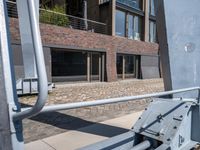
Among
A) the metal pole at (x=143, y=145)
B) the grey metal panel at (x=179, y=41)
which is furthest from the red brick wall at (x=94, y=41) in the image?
the metal pole at (x=143, y=145)

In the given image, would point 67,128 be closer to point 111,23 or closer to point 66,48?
point 66,48

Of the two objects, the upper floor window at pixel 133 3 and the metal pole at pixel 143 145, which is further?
the upper floor window at pixel 133 3

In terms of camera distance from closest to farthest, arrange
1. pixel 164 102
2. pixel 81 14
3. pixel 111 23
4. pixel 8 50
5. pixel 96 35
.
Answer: pixel 8 50 → pixel 164 102 → pixel 96 35 → pixel 111 23 → pixel 81 14

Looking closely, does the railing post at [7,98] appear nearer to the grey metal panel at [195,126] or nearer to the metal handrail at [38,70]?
the metal handrail at [38,70]

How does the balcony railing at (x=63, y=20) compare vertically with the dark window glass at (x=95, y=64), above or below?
above

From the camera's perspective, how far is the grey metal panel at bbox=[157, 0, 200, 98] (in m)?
3.07

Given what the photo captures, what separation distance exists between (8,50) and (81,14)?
18.1 meters

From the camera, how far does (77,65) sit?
15.5 meters

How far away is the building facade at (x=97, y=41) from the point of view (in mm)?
13355

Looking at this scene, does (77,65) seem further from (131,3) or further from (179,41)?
(179,41)

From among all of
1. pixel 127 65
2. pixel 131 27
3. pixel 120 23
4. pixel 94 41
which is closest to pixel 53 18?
pixel 94 41

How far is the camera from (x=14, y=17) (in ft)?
40.5

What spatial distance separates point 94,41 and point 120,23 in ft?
13.5

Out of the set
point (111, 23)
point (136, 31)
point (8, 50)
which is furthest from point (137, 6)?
point (8, 50)
